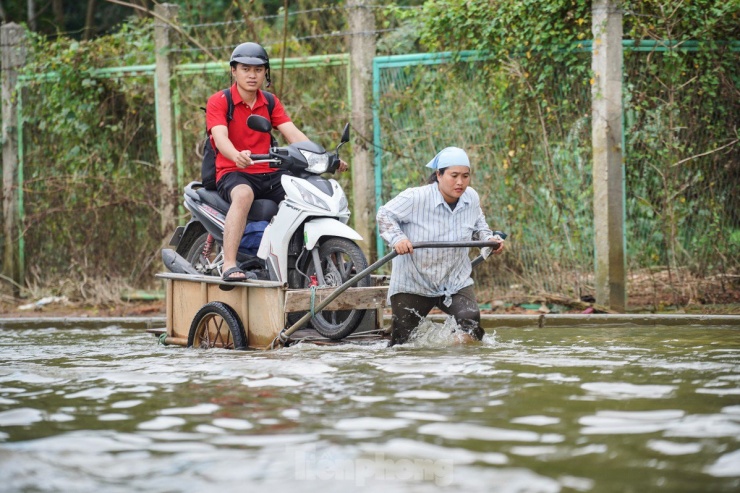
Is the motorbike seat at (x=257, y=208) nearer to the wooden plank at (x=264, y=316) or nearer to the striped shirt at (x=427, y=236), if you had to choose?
the wooden plank at (x=264, y=316)

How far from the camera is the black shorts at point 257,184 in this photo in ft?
28.0

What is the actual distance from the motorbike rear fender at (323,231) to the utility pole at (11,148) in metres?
6.53

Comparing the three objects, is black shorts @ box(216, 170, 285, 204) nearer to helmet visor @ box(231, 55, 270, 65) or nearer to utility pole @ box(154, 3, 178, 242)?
helmet visor @ box(231, 55, 270, 65)

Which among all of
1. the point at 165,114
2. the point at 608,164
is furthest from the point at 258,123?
the point at 165,114

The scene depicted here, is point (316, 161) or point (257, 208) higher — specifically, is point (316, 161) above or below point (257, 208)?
above

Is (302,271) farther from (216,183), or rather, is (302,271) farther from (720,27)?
(720,27)

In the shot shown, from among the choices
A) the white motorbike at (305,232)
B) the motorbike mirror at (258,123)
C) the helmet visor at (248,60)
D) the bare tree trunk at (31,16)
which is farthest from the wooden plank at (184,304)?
the bare tree trunk at (31,16)

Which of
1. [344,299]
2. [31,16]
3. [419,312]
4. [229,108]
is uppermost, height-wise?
[31,16]

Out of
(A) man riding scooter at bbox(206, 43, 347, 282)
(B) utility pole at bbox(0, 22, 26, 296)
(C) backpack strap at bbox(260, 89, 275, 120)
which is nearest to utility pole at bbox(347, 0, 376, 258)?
(C) backpack strap at bbox(260, 89, 275, 120)

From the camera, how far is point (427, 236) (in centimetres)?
811

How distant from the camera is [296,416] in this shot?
210 inches

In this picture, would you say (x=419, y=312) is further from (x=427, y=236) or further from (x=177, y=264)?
(x=177, y=264)

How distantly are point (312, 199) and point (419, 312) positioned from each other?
1.14m

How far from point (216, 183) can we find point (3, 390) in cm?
280
